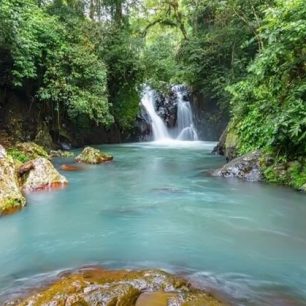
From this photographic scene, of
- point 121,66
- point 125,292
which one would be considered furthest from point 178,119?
point 125,292

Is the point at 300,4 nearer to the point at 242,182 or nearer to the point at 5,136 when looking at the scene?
the point at 242,182

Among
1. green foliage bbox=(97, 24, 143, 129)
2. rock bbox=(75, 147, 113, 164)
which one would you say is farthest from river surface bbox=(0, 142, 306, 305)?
green foliage bbox=(97, 24, 143, 129)

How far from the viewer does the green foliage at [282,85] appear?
705 centimetres

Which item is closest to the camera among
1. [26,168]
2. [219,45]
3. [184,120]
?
[26,168]

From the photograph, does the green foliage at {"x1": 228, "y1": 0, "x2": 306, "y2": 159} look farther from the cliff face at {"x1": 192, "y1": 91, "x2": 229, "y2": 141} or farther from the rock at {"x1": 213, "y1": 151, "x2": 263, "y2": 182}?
the cliff face at {"x1": 192, "y1": 91, "x2": 229, "y2": 141}

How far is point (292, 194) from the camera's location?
22.0 feet

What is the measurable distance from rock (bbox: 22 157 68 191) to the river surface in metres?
0.35

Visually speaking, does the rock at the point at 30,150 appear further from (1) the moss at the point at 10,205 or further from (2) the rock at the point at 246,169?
(2) the rock at the point at 246,169

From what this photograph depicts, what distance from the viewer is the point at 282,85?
8406 millimetres

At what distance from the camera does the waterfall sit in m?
18.5

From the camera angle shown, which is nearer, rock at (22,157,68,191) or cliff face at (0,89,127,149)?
rock at (22,157,68,191)

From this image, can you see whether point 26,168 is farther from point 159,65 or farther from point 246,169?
point 159,65

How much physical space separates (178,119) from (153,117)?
3.86 feet

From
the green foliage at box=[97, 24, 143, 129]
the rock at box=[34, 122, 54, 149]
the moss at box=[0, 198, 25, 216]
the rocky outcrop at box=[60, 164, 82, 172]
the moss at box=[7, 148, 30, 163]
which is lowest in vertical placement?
the moss at box=[0, 198, 25, 216]
